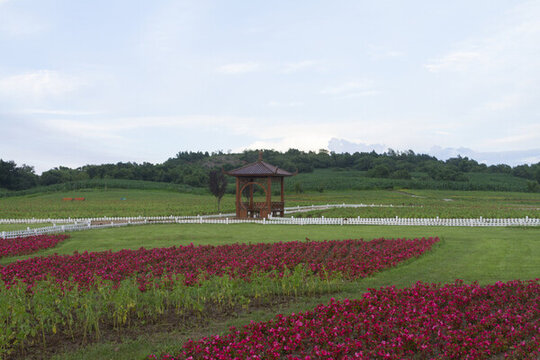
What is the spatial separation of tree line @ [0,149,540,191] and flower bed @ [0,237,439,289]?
6374 cm

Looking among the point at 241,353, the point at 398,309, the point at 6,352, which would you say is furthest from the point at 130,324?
the point at 398,309

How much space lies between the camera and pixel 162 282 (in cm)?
944

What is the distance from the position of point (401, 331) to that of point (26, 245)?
15.6 meters

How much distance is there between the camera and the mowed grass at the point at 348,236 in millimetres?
6957

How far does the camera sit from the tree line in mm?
86438

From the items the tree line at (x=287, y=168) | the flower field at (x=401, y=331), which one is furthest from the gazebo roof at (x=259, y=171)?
the tree line at (x=287, y=168)

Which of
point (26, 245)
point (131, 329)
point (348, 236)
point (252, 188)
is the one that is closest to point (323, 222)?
point (348, 236)

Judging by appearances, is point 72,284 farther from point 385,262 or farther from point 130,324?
point 385,262

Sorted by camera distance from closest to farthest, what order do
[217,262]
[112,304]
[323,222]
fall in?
[112,304], [217,262], [323,222]

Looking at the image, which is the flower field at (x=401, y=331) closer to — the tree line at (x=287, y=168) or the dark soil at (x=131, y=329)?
the dark soil at (x=131, y=329)

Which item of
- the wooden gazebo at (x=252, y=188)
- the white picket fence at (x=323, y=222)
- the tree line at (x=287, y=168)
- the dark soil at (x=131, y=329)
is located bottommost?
the dark soil at (x=131, y=329)

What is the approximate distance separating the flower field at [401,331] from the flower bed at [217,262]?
2.80 m

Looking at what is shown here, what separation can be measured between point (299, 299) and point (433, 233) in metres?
12.2

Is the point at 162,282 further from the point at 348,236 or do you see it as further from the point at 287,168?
the point at 287,168
